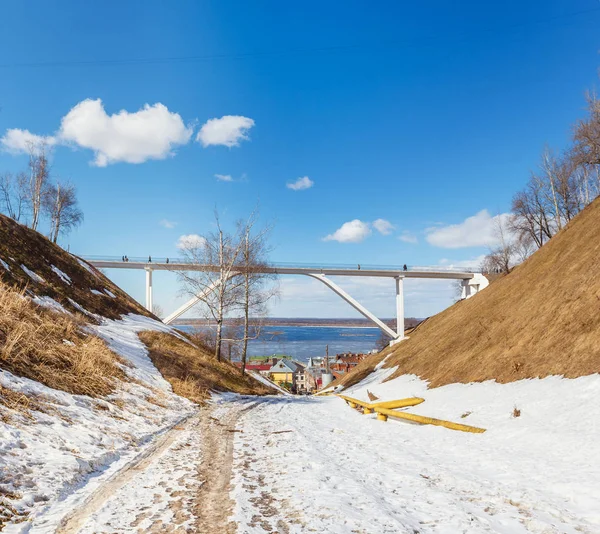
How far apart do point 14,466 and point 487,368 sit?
14.0m

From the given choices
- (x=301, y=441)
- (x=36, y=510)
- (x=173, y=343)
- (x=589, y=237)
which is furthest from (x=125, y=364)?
(x=589, y=237)

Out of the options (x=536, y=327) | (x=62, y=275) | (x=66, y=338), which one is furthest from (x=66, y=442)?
(x=62, y=275)

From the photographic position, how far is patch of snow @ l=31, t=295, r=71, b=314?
45.3ft

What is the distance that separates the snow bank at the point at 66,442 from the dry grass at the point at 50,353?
45 cm

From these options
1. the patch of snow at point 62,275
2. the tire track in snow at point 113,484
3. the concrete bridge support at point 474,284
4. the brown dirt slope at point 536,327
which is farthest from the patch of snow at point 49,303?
the concrete bridge support at point 474,284

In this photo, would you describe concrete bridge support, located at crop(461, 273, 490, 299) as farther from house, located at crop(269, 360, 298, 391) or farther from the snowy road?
the snowy road

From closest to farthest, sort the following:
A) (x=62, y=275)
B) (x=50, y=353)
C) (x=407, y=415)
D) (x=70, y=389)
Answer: (x=70, y=389) < (x=50, y=353) < (x=407, y=415) < (x=62, y=275)

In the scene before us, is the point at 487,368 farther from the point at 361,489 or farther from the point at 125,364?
the point at 125,364

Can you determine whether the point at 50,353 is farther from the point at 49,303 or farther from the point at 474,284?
the point at 474,284

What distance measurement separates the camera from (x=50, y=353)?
9000mm

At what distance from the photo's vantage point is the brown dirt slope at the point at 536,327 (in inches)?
460

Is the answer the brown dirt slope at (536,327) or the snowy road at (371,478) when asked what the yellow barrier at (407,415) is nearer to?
the snowy road at (371,478)

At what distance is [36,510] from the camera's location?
390 cm

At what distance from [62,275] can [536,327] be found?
847 inches
